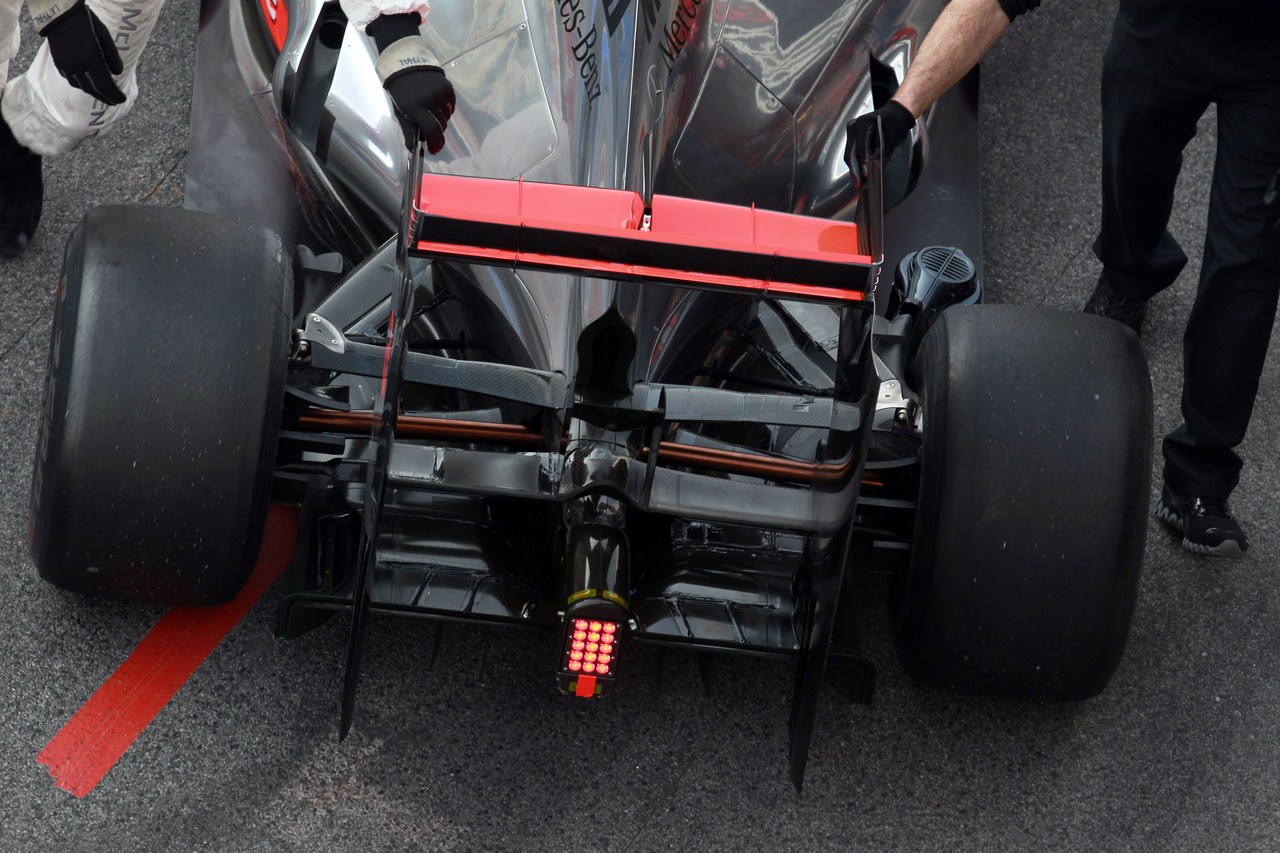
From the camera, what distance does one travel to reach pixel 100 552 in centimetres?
246

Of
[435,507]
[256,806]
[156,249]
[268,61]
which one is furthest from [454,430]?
[268,61]

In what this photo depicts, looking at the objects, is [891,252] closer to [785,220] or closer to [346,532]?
[785,220]

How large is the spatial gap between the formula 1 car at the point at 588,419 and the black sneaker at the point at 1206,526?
846 millimetres

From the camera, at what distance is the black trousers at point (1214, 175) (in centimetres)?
297

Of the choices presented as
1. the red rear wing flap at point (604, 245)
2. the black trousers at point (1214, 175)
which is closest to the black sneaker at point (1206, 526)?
the black trousers at point (1214, 175)

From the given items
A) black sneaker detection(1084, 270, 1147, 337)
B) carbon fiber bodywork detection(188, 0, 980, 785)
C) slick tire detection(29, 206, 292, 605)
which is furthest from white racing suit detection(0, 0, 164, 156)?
black sneaker detection(1084, 270, 1147, 337)

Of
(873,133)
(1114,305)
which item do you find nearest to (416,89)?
(873,133)

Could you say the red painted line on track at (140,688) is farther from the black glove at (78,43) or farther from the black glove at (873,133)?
the black glove at (873,133)

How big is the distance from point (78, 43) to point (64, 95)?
0.28m

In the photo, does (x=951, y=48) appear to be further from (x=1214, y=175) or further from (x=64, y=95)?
(x=64, y=95)

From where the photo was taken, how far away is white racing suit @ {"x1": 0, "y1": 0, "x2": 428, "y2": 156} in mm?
3299

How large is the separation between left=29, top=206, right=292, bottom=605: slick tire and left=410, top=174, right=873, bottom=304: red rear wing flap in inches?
18.1

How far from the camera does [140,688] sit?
2770 millimetres

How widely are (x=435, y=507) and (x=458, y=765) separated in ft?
1.71
